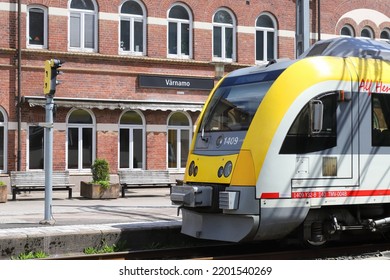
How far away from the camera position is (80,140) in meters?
23.7

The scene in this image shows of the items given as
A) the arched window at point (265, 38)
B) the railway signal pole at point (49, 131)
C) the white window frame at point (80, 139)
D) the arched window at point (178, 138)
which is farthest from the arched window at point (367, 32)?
the railway signal pole at point (49, 131)

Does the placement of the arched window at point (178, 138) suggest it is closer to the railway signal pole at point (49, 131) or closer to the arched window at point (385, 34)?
the arched window at point (385, 34)

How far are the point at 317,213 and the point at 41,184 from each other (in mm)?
12503

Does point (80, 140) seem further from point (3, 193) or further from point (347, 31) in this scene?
point (347, 31)

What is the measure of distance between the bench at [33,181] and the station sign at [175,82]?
16.5 ft

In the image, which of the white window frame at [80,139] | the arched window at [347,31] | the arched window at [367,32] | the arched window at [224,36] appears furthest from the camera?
the arched window at [367,32]

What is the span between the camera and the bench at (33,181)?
20953 mm

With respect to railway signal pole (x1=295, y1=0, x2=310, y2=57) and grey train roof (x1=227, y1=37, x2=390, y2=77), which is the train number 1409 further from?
railway signal pole (x1=295, y1=0, x2=310, y2=57)

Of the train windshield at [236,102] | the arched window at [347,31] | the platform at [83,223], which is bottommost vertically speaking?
the platform at [83,223]

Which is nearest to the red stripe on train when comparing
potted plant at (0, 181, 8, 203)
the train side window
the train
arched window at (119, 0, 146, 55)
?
the train

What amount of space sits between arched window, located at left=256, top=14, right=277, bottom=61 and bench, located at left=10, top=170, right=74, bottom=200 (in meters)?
10.1

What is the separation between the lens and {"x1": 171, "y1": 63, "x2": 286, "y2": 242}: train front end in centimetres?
1020

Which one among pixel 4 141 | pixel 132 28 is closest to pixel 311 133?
pixel 4 141

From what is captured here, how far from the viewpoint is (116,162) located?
24.2m
